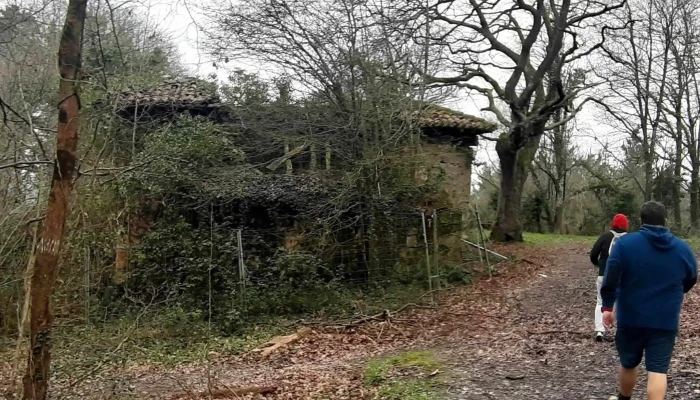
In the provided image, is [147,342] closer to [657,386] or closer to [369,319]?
[369,319]

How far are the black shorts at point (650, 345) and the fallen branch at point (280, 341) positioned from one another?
20.7ft

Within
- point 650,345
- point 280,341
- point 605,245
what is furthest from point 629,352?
point 280,341

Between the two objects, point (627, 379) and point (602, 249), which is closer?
point (627, 379)

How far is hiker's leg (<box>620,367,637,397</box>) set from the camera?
16.3 ft

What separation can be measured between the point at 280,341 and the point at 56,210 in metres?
5.92

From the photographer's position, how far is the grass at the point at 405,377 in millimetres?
6531

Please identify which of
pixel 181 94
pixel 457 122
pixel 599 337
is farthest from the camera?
pixel 457 122

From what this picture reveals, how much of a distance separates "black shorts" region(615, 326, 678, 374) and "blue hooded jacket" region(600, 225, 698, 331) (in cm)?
6

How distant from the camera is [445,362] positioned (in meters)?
8.06

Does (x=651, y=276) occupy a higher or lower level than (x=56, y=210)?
lower

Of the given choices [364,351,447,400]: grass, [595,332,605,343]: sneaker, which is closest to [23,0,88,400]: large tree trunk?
[364,351,447,400]: grass

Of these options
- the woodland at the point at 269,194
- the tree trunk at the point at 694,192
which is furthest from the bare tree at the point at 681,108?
the woodland at the point at 269,194

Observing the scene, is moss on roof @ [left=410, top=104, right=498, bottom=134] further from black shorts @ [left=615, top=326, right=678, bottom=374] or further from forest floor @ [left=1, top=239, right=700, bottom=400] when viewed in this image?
black shorts @ [left=615, top=326, right=678, bottom=374]

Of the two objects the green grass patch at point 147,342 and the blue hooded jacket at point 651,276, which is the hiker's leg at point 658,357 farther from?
the green grass patch at point 147,342
